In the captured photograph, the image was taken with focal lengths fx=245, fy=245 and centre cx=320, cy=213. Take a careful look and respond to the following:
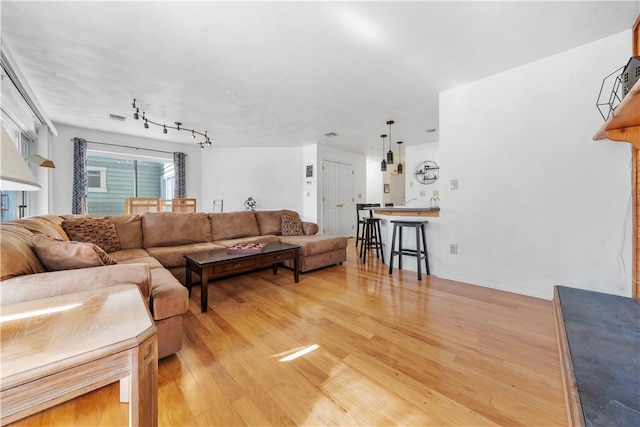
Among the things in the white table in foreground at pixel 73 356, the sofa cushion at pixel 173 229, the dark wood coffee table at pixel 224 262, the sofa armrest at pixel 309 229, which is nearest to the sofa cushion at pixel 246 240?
the sofa cushion at pixel 173 229

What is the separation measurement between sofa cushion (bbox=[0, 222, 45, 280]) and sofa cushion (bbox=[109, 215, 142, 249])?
1.82 metres

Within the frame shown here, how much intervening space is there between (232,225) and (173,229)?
33.1 inches

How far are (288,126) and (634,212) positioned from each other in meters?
4.48

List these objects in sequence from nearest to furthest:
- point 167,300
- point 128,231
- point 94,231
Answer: point 167,300
point 94,231
point 128,231

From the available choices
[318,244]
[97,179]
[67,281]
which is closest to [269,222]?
[318,244]

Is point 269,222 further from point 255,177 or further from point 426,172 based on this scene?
point 426,172

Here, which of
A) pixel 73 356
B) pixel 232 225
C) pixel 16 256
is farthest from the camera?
pixel 232 225

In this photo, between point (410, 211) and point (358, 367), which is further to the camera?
point (410, 211)

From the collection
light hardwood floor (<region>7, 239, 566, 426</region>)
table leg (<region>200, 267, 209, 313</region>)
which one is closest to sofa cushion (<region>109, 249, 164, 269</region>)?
table leg (<region>200, 267, 209, 313</region>)

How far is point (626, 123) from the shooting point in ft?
4.94

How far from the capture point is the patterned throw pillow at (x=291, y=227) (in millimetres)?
4312

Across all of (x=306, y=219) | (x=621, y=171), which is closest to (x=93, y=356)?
(x=621, y=171)

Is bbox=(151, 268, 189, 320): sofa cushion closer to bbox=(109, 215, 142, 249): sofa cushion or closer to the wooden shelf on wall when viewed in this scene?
bbox=(109, 215, 142, 249): sofa cushion

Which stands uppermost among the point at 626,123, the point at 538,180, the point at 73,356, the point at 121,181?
the point at 121,181
